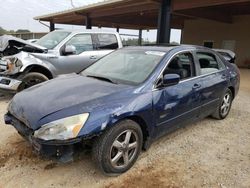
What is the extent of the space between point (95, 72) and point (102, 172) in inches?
66.1

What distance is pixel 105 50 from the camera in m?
7.48

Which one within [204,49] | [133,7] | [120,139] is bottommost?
[120,139]

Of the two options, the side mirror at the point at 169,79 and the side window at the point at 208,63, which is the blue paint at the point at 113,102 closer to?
the side mirror at the point at 169,79

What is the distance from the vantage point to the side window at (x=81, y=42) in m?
6.98

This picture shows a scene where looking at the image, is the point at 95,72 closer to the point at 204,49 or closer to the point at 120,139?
the point at 120,139

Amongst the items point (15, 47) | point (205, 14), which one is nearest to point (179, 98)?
point (15, 47)

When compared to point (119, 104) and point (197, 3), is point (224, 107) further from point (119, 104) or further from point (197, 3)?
point (197, 3)

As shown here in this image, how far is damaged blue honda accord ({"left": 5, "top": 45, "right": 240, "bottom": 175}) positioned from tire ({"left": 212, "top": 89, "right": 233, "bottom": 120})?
0.43 meters

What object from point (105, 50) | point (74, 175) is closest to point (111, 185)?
point (74, 175)

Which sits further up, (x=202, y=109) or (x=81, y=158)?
(x=202, y=109)

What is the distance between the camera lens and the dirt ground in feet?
9.84

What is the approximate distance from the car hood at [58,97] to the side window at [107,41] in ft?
12.7

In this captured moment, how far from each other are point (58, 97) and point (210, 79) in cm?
268

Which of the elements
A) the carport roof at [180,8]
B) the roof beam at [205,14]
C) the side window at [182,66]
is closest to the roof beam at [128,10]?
the carport roof at [180,8]
